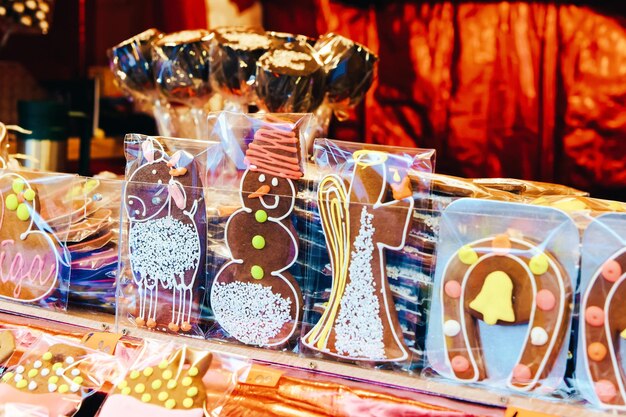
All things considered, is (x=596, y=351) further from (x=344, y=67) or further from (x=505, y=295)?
(x=344, y=67)

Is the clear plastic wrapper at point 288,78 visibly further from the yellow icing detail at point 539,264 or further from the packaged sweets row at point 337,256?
the yellow icing detail at point 539,264

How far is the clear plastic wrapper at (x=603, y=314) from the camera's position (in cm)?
74

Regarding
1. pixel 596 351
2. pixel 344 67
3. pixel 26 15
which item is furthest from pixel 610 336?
pixel 26 15

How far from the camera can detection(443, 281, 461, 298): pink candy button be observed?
2.57 feet

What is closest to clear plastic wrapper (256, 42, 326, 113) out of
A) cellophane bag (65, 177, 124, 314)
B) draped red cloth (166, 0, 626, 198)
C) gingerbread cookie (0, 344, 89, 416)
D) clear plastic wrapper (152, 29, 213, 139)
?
clear plastic wrapper (152, 29, 213, 139)

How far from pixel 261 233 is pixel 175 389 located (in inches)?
8.8

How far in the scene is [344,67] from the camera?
156cm

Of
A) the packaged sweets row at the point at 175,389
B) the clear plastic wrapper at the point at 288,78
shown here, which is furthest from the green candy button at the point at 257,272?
the clear plastic wrapper at the point at 288,78

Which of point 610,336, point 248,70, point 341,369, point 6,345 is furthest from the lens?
point 248,70

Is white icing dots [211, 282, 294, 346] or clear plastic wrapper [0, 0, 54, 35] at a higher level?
clear plastic wrapper [0, 0, 54, 35]

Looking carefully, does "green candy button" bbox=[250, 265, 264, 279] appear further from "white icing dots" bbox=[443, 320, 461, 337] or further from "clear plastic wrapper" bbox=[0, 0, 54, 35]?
"clear plastic wrapper" bbox=[0, 0, 54, 35]

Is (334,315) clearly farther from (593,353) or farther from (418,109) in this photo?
(418,109)

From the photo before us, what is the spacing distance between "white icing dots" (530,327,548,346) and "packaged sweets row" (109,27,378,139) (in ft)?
2.71

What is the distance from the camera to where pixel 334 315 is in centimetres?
84
